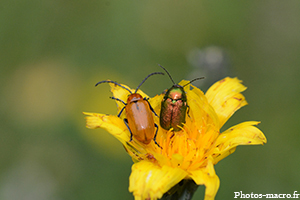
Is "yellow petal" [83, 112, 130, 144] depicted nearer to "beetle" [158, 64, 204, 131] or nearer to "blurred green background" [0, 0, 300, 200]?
"beetle" [158, 64, 204, 131]

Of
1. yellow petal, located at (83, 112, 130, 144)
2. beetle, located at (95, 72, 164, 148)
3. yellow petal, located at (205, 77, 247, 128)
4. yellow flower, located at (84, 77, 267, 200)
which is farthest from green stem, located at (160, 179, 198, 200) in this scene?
yellow petal, located at (205, 77, 247, 128)

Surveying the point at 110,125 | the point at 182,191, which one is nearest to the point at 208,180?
the point at 182,191

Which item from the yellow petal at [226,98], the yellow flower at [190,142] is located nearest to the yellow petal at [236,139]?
the yellow flower at [190,142]

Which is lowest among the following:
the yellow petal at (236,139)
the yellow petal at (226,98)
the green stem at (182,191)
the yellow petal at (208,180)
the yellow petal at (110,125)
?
the green stem at (182,191)

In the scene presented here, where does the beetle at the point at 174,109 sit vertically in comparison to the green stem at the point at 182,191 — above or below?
above

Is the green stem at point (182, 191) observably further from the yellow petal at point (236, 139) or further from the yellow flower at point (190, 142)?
the yellow petal at point (236, 139)

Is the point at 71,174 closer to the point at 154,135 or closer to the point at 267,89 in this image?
the point at 154,135

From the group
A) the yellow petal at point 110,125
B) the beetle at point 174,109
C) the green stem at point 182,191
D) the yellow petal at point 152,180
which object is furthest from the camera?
the beetle at point 174,109
